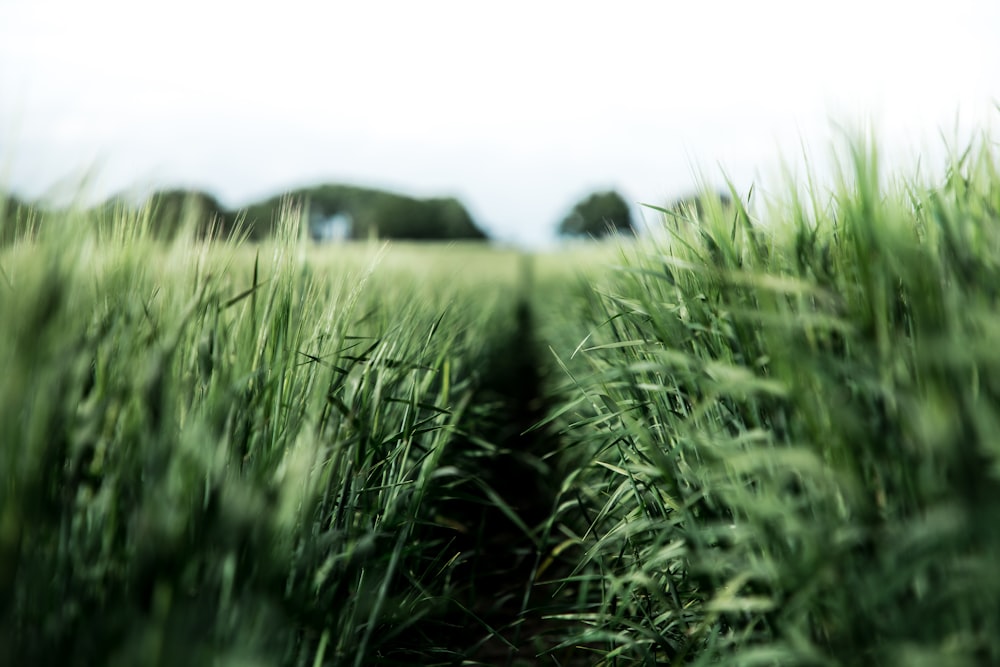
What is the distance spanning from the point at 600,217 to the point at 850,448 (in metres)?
1.24

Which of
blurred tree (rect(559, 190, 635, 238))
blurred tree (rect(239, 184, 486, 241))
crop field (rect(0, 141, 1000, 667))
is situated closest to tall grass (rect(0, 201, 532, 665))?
crop field (rect(0, 141, 1000, 667))

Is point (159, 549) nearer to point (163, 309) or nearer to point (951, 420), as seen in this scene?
point (163, 309)

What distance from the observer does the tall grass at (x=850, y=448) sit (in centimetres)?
68

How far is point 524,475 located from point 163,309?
2287 mm

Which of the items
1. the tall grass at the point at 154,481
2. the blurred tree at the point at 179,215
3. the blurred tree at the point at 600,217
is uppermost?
the blurred tree at the point at 600,217

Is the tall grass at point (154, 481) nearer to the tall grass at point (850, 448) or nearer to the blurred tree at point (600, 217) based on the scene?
the tall grass at point (850, 448)

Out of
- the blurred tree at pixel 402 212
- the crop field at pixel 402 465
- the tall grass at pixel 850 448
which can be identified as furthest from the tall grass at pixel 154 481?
the blurred tree at pixel 402 212

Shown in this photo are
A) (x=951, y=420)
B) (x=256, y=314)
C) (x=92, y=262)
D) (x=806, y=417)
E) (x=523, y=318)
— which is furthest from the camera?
(x=523, y=318)

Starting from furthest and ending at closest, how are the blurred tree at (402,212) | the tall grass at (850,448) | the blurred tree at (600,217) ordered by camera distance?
the blurred tree at (402,212) < the blurred tree at (600,217) < the tall grass at (850,448)

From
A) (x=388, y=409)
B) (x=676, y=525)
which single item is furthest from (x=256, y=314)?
(x=676, y=525)

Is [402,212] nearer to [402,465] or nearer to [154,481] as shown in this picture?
[402,465]

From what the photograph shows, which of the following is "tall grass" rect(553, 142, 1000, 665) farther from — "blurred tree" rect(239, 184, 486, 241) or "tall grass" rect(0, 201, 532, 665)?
"blurred tree" rect(239, 184, 486, 241)

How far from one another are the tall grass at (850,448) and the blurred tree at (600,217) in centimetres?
63

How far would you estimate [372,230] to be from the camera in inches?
101
